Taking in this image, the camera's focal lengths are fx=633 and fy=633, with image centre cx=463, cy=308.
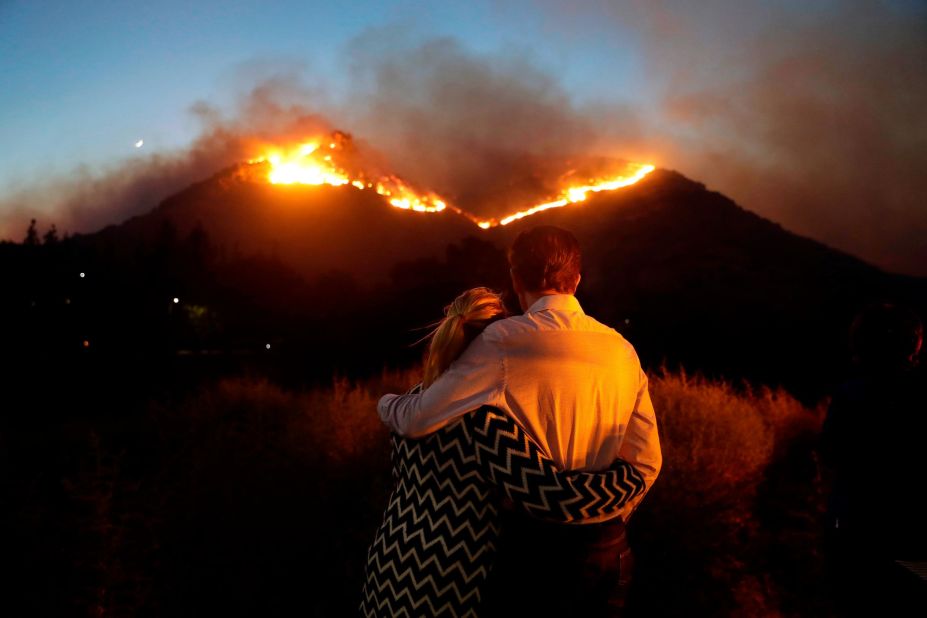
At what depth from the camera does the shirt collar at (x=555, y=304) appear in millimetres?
2068

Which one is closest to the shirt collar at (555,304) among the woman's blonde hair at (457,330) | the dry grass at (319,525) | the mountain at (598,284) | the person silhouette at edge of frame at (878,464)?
the woman's blonde hair at (457,330)

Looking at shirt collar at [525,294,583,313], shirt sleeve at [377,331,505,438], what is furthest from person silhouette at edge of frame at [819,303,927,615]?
shirt sleeve at [377,331,505,438]

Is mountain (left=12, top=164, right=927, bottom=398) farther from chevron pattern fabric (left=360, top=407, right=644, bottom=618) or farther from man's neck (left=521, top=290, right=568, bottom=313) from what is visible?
chevron pattern fabric (left=360, top=407, right=644, bottom=618)

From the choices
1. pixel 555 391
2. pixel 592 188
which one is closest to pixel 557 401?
pixel 555 391

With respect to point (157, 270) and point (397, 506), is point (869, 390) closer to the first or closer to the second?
point (397, 506)

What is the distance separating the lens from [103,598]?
4.71m

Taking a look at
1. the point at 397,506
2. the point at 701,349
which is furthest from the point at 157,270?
the point at 397,506

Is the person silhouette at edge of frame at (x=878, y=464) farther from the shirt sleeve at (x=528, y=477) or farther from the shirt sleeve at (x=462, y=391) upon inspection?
the shirt sleeve at (x=462, y=391)

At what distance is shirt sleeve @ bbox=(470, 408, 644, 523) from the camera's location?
184 cm

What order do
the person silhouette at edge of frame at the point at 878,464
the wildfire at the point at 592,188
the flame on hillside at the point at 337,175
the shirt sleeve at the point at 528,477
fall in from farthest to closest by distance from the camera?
the flame on hillside at the point at 337,175 < the wildfire at the point at 592,188 < the person silhouette at edge of frame at the point at 878,464 < the shirt sleeve at the point at 528,477

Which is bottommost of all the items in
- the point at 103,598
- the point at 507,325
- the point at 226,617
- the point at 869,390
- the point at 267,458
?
the point at 226,617

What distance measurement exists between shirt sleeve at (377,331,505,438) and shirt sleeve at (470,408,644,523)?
5cm

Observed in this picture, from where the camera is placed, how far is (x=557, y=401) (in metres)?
1.99

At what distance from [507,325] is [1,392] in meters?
28.3
